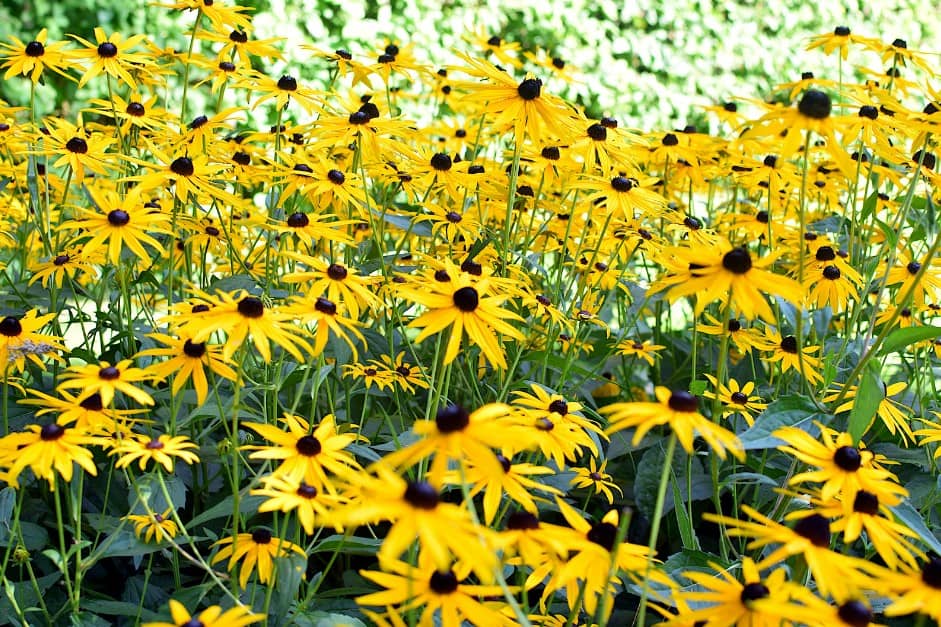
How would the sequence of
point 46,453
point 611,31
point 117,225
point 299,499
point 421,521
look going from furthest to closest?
point 611,31 < point 117,225 < point 46,453 < point 299,499 < point 421,521

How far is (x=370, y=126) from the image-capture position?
2.10 m

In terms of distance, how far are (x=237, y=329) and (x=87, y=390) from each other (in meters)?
0.24

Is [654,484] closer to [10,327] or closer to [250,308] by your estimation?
[250,308]

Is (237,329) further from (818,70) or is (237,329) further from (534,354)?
(818,70)

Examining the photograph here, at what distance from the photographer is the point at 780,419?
1462 millimetres

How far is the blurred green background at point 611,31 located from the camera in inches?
209

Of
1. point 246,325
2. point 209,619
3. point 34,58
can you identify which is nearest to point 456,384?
point 246,325

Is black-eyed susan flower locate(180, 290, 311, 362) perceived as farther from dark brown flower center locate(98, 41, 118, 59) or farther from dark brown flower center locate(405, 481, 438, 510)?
dark brown flower center locate(98, 41, 118, 59)

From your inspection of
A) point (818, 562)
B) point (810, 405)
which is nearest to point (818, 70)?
point (810, 405)

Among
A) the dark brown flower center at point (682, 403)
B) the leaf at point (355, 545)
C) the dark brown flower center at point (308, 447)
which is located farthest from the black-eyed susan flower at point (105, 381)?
the dark brown flower center at point (682, 403)

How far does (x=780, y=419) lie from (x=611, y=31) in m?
5.84

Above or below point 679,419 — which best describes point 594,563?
below

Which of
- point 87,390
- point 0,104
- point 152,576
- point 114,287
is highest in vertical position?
point 0,104

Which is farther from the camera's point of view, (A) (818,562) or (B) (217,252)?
(B) (217,252)
